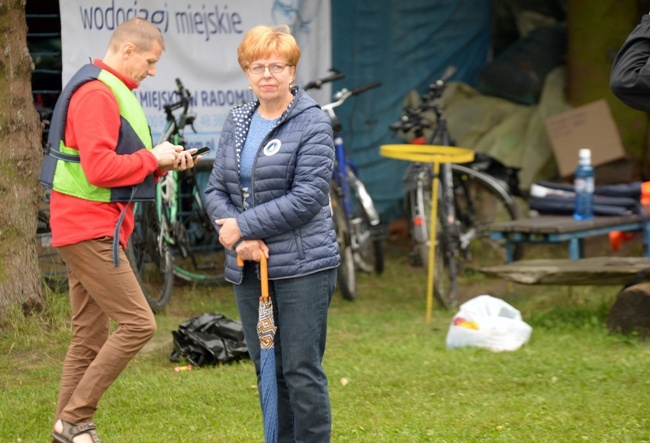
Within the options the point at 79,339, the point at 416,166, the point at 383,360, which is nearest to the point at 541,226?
the point at 416,166

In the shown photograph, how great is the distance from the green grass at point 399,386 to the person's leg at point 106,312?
0.51 metres

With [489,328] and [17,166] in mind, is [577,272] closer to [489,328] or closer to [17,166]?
[489,328]

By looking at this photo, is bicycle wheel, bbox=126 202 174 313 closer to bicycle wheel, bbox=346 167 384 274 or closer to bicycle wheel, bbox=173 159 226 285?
bicycle wheel, bbox=173 159 226 285

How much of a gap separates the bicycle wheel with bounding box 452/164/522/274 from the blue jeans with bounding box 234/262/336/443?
17.0 feet

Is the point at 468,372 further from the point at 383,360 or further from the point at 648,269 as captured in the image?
the point at 648,269

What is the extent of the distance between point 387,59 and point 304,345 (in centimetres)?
766

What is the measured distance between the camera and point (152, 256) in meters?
8.27

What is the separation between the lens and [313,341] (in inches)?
162

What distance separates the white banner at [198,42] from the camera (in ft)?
27.2

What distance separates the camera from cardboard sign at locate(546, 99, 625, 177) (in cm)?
1046

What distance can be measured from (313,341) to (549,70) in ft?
26.2

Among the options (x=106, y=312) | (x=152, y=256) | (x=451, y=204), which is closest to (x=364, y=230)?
(x=451, y=204)

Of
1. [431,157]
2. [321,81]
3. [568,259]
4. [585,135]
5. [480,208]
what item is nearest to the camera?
[431,157]

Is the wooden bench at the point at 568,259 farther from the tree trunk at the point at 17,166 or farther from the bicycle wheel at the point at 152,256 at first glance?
the tree trunk at the point at 17,166
